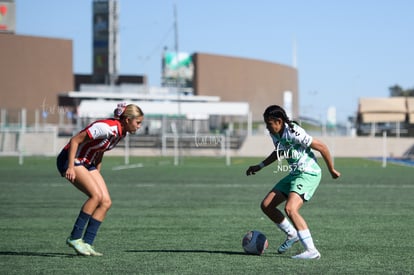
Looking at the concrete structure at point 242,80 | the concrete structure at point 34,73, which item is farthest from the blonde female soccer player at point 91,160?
the concrete structure at point 242,80

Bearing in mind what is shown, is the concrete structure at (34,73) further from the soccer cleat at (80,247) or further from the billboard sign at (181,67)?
the soccer cleat at (80,247)

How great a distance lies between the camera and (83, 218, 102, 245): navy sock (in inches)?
412

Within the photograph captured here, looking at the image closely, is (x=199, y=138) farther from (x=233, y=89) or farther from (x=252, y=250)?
(x=233, y=89)

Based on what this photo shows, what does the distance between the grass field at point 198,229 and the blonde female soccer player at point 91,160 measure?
0.32 meters

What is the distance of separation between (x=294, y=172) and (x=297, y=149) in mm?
294

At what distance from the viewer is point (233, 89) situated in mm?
110188

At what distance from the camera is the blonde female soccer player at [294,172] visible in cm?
1008

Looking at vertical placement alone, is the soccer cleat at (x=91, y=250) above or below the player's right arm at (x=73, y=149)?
below

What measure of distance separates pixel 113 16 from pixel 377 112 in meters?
41.7

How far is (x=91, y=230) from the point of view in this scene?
34.4 ft

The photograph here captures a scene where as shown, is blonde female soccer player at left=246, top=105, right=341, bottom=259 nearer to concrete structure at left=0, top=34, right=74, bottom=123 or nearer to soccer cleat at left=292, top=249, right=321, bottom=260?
soccer cleat at left=292, top=249, right=321, bottom=260

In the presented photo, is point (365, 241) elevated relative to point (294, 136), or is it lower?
lower

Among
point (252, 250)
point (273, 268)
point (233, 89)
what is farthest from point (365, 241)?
point (233, 89)

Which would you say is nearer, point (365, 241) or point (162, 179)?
point (365, 241)
